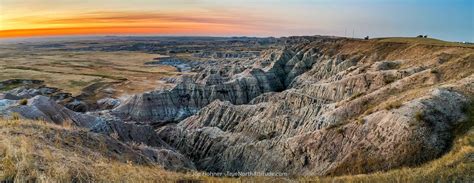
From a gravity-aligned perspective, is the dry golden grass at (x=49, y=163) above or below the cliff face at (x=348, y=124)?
above

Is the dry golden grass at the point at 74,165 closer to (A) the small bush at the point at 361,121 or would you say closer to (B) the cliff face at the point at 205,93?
(A) the small bush at the point at 361,121

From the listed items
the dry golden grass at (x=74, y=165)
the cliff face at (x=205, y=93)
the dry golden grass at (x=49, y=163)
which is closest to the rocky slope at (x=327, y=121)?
the cliff face at (x=205, y=93)

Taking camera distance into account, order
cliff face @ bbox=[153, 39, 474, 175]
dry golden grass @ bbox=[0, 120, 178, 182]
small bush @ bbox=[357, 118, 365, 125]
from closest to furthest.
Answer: dry golden grass @ bbox=[0, 120, 178, 182]
cliff face @ bbox=[153, 39, 474, 175]
small bush @ bbox=[357, 118, 365, 125]

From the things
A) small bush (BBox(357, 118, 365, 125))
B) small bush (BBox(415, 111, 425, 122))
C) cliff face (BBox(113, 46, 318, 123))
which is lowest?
cliff face (BBox(113, 46, 318, 123))

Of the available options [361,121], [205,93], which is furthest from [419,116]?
[205,93]

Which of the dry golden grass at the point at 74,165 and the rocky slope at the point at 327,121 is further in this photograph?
the rocky slope at the point at 327,121

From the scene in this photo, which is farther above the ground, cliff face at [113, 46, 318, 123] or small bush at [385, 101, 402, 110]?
small bush at [385, 101, 402, 110]

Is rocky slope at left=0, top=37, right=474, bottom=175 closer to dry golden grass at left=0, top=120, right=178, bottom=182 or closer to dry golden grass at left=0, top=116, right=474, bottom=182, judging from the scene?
dry golden grass at left=0, top=116, right=474, bottom=182

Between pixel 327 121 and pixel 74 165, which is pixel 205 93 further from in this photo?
pixel 74 165

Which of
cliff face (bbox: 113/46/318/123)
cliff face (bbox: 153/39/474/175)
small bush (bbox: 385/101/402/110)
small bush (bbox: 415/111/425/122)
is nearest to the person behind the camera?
cliff face (bbox: 153/39/474/175)

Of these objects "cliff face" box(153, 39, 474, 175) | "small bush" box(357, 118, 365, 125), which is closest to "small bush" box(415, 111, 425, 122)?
"cliff face" box(153, 39, 474, 175)
